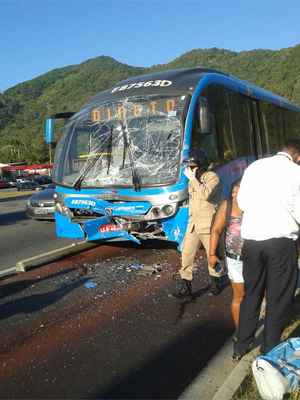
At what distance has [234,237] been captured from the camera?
3.98 meters

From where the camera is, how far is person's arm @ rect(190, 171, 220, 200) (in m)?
5.57

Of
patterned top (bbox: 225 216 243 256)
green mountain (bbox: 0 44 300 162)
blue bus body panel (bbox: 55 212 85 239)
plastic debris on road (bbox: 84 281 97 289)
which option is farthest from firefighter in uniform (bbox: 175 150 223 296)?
green mountain (bbox: 0 44 300 162)

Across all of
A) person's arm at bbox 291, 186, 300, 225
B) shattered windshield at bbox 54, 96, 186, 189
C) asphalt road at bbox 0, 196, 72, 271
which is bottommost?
asphalt road at bbox 0, 196, 72, 271

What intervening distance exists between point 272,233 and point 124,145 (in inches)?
181

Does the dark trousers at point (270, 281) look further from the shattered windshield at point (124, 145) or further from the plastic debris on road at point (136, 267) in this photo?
the shattered windshield at point (124, 145)

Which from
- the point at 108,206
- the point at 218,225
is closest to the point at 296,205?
the point at 218,225

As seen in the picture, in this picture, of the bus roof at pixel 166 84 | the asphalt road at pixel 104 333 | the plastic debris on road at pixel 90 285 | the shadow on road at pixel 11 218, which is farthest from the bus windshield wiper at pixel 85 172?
the shadow on road at pixel 11 218

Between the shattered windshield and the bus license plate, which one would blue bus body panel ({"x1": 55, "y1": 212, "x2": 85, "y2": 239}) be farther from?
the shattered windshield

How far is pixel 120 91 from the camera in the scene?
27.5ft

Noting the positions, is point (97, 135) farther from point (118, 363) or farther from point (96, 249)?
point (118, 363)

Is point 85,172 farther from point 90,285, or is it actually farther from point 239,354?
point 239,354

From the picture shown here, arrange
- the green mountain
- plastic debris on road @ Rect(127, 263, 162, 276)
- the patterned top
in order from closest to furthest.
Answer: the patterned top
plastic debris on road @ Rect(127, 263, 162, 276)
the green mountain

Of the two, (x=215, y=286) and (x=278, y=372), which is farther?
(x=215, y=286)

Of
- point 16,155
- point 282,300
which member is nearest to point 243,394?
point 282,300
